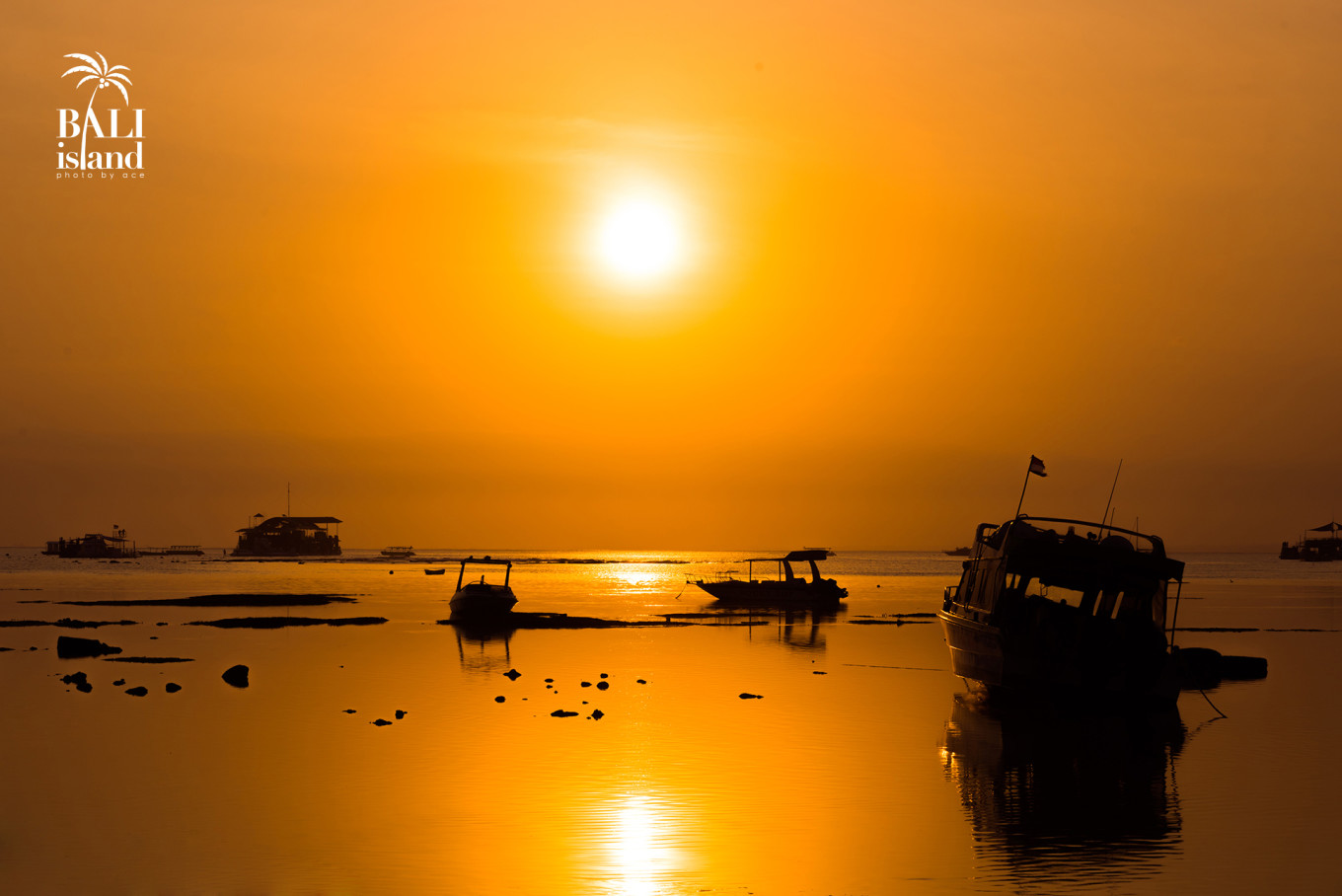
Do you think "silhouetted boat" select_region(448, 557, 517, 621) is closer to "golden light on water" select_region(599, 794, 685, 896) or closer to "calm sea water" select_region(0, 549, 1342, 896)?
"calm sea water" select_region(0, 549, 1342, 896)

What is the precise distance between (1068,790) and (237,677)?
28921 mm

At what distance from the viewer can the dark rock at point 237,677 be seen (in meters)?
42.8

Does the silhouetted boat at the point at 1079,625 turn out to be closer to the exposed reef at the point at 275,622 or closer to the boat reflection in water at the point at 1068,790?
the boat reflection in water at the point at 1068,790

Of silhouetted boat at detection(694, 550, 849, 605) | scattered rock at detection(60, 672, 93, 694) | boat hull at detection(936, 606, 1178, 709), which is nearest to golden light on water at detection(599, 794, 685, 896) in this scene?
boat hull at detection(936, 606, 1178, 709)

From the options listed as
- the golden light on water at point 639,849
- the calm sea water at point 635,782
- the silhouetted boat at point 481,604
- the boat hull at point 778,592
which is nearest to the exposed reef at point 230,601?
the silhouetted boat at point 481,604

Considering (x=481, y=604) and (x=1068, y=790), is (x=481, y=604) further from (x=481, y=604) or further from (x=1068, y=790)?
(x=1068, y=790)

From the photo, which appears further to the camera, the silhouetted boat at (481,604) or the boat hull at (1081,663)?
the silhouetted boat at (481,604)

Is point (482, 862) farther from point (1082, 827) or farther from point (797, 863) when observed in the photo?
point (1082, 827)

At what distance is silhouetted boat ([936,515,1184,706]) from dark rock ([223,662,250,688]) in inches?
970

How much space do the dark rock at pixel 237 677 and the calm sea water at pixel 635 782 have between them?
1.41 ft

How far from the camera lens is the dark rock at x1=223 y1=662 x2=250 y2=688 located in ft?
140

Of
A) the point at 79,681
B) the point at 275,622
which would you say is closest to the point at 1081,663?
the point at 79,681

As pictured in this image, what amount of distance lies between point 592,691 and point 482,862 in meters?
21.8

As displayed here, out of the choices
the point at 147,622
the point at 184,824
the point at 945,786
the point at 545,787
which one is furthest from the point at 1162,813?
the point at 147,622
